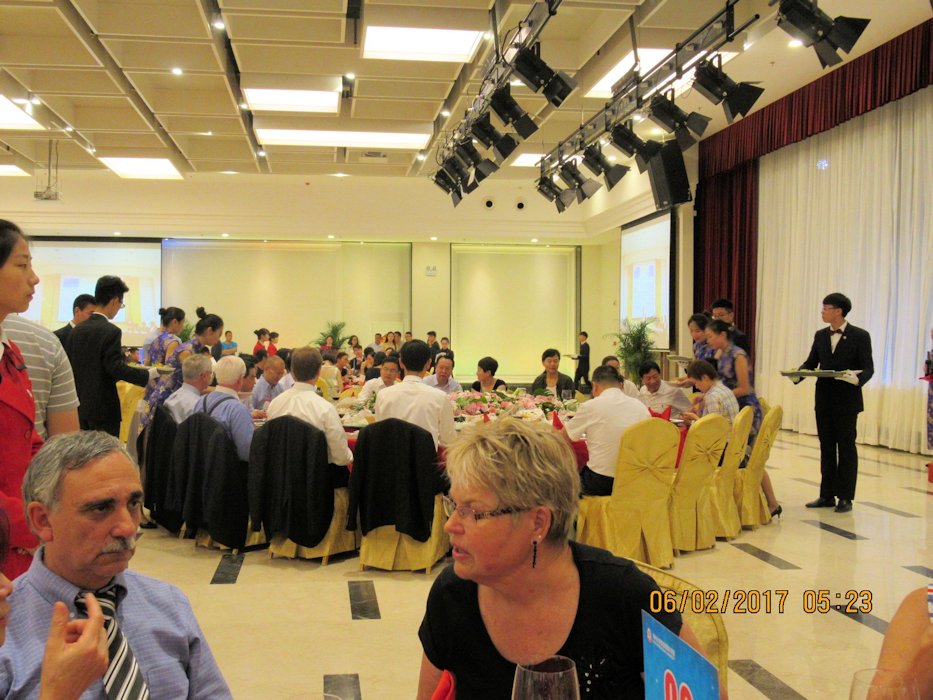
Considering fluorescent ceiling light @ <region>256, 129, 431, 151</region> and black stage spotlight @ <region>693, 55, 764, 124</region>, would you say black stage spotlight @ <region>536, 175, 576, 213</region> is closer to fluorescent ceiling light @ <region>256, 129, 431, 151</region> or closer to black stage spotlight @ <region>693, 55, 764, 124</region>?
fluorescent ceiling light @ <region>256, 129, 431, 151</region>

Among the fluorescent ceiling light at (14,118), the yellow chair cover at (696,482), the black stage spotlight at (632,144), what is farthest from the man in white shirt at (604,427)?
the fluorescent ceiling light at (14,118)

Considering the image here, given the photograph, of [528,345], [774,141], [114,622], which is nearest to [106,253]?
[528,345]

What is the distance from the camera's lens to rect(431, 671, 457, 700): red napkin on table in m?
1.46

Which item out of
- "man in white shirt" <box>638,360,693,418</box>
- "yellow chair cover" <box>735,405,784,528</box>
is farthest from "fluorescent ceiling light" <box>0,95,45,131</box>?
"yellow chair cover" <box>735,405,784,528</box>

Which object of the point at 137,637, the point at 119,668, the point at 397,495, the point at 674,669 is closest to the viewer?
the point at 674,669

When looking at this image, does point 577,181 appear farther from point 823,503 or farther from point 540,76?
point 823,503

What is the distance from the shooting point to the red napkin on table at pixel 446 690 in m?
1.46

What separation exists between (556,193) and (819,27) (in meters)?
5.41

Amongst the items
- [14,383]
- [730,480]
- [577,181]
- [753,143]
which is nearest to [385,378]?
[730,480]

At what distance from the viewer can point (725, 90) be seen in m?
6.02

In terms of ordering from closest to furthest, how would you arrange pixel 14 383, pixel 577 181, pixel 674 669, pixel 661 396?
pixel 674 669, pixel 14 383, pixel 661 396, pixel 577 181

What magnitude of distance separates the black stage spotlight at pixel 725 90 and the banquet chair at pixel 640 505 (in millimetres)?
2817

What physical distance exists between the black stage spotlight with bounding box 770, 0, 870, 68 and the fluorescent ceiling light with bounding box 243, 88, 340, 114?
14.9 ft

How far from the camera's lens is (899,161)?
9.05 m
